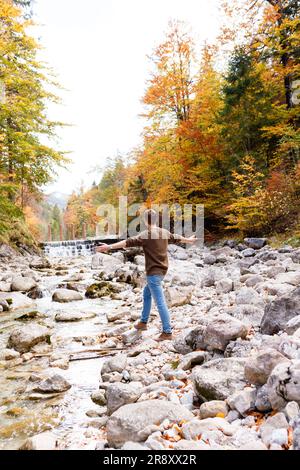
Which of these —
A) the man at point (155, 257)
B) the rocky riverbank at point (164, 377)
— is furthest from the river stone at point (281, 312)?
the man at point (155, 257)

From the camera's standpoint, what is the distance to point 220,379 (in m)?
3.18

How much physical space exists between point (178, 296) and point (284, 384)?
202 inches

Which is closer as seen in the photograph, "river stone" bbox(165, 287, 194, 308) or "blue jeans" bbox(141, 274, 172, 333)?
"blue jeans" bbox(141, 274, 172, 333)

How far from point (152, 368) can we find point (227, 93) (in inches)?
605

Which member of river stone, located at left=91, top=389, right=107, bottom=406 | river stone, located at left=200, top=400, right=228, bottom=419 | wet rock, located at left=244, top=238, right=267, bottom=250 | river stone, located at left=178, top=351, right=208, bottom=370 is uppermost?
wet rock, located at left=244, top=238, right=267, bottom=250

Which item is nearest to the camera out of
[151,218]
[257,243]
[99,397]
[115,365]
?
[99,397]

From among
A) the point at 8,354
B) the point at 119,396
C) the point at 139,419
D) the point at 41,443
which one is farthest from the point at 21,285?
the point at 139,419

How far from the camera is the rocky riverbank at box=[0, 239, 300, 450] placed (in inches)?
101

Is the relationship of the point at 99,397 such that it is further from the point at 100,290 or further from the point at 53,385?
the point at 100,290

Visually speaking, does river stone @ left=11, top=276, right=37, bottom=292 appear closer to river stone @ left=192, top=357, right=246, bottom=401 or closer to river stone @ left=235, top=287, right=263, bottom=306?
river stone @ left=235, top=287, right=263, bottom=306

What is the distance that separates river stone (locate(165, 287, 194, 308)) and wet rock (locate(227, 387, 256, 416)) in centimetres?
459

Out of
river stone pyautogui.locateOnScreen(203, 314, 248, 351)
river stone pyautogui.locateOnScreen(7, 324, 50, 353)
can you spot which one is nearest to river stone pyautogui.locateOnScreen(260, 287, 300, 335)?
river stone pyautogui.locateOnScreen(203, 314, 248, 351)
